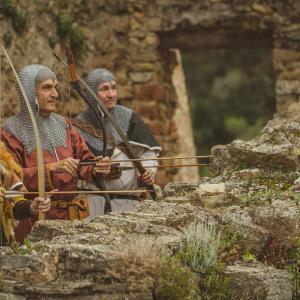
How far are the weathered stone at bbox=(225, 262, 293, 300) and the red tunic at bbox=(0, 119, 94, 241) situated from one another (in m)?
1.90

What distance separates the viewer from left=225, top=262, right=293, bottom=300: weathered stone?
6867mm

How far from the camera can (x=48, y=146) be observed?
8.65 metres

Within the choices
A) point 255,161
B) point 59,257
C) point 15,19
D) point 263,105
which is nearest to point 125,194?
point 255,161

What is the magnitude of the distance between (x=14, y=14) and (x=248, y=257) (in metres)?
4.57

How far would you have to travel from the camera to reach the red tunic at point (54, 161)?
27.5 ft

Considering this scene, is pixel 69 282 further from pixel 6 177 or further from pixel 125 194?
pixel 125 194

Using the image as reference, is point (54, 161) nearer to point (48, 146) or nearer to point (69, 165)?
point (48, 146)

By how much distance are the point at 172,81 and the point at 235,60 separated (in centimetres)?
926

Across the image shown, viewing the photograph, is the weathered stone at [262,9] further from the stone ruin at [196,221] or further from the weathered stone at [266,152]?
the weathered stone at [266,152]

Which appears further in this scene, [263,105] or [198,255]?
[263,105]

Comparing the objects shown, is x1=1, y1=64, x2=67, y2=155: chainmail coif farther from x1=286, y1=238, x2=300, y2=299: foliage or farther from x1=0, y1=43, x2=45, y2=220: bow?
x1=286, y1=238, x2=300, y2=299: foliage

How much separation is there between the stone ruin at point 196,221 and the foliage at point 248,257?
18 millimetres

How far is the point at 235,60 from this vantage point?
2227 centimetres

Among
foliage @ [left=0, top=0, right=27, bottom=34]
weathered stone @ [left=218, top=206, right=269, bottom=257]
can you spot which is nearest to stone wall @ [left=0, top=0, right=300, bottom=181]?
foliage @ [left=0, top=0, right=27, bottom=34]
